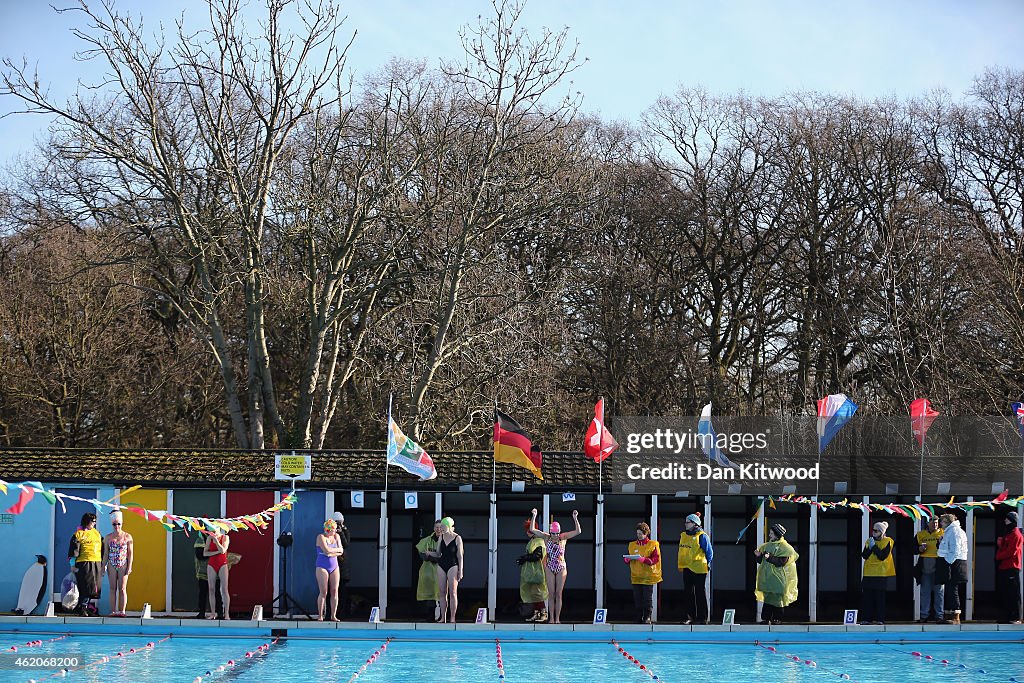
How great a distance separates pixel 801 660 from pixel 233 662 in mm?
6889

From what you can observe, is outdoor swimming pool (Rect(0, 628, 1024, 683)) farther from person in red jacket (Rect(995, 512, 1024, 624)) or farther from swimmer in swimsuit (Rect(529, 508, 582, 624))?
person in red jacket (Rect(995, 512, 1024, 624))

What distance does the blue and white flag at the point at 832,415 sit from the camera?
55.0 feet

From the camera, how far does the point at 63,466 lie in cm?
1728

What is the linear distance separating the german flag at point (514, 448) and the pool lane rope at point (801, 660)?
386 centimetres

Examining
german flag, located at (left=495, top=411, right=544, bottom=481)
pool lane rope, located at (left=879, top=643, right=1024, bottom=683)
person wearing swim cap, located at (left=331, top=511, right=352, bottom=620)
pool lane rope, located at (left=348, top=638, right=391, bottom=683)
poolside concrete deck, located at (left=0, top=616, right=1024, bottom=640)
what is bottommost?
pool lane rope, located at (left=348, top=638, right=391, bottom=683)

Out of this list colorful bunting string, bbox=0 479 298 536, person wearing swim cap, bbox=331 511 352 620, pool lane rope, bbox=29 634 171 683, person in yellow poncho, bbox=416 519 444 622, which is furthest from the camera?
person wearing swim cap, bbox=331 511 352 620

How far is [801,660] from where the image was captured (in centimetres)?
1409

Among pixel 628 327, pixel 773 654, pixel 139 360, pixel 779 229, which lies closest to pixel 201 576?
pixel 773 654

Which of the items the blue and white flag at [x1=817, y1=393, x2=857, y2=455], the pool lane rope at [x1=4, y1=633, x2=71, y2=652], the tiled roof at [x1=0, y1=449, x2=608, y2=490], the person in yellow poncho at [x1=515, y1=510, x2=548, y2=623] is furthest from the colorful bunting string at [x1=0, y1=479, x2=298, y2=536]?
the blue and white flag at [x1=817, y1=393, x2=857, y2=455]

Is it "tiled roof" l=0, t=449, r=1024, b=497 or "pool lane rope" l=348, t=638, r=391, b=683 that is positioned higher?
"tiled roof" l=0, t=449, r=1024, b=497

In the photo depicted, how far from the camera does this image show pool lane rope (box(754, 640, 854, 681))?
1310 centimetres

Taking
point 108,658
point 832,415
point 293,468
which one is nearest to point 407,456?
point 293,468

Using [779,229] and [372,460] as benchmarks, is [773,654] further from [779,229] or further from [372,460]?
[779,229]

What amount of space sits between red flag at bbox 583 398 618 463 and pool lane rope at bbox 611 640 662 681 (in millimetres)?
2670
